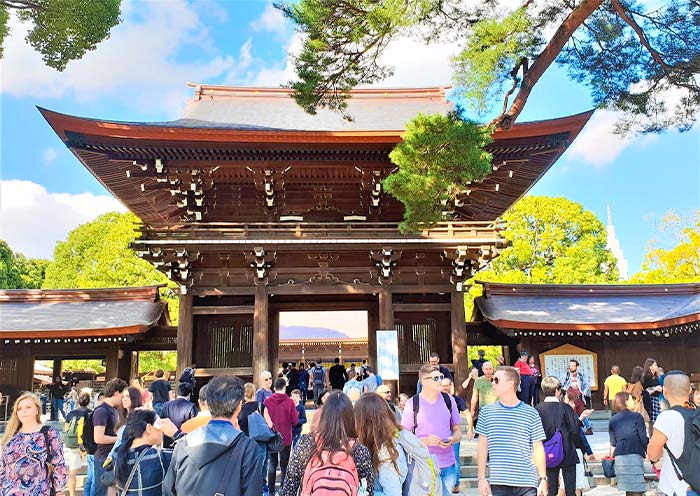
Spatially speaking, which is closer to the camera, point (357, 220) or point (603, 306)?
point (357, 220)

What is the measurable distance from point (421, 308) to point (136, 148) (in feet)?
24.4

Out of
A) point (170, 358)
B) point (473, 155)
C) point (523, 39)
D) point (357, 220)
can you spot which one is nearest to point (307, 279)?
point (357, 220)

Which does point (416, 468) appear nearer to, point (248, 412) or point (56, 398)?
point (248, 412)

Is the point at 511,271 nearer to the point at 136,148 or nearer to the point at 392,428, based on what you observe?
the point at 136,148

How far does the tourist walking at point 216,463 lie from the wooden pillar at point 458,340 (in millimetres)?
10771

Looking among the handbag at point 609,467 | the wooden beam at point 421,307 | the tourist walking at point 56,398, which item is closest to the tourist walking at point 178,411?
the handbag at point 609,467

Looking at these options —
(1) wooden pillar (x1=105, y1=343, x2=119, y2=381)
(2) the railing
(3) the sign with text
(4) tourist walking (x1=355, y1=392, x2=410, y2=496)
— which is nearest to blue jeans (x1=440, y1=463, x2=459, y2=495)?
(4) tourist walking (x1=355, y1=392, x2=410, y2=496)

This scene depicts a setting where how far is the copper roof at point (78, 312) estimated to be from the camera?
1548 centimetres

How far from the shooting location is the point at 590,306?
17891mm

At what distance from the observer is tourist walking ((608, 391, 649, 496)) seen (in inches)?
260

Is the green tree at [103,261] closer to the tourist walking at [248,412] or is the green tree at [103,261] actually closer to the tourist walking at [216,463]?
the tourist walking at [248,412]

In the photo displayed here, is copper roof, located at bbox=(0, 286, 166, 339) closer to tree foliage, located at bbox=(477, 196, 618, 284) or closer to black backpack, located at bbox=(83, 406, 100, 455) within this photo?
black backpack, located at bbox=(83, 406, 100, 455)

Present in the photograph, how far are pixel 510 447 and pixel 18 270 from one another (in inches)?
1655

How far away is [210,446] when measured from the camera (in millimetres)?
3271
